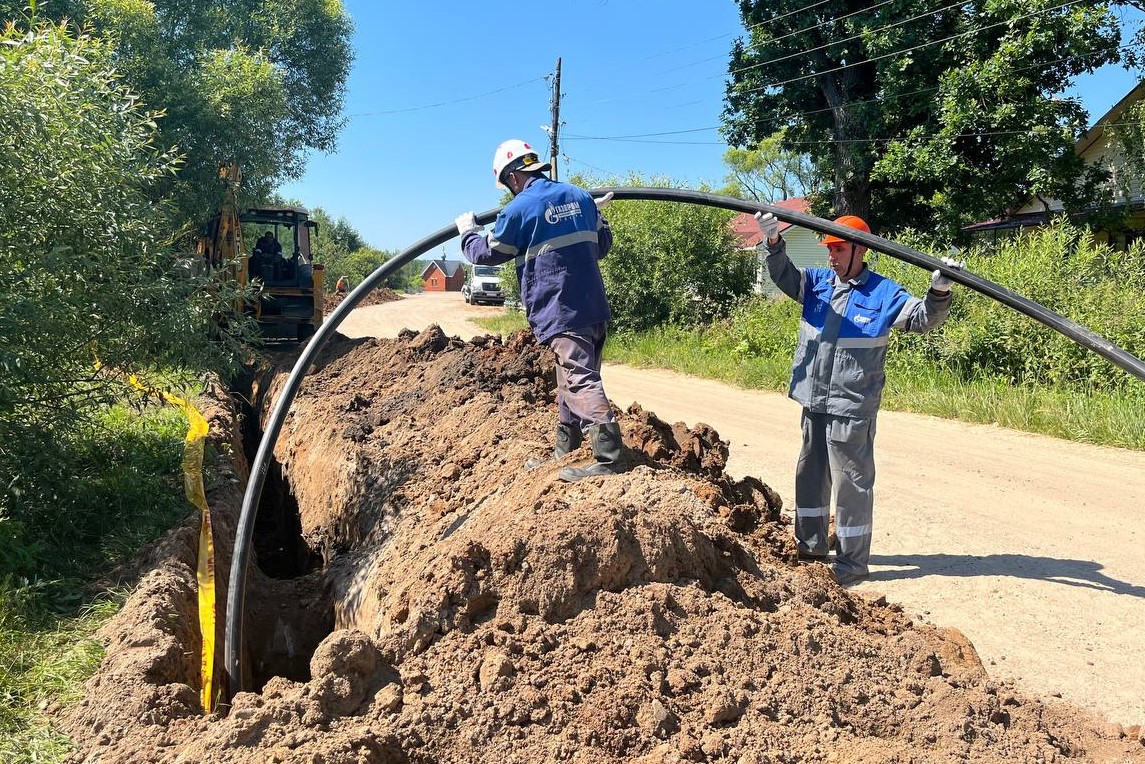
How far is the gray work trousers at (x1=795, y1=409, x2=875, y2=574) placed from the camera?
184 inches

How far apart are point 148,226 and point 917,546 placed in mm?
5982

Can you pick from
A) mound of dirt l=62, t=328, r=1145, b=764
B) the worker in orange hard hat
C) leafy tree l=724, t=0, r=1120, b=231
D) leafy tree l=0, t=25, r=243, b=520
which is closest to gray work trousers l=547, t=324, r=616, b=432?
mound of dirt l=62, t=328, r=1145, b=764

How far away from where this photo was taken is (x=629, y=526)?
11.5 ft

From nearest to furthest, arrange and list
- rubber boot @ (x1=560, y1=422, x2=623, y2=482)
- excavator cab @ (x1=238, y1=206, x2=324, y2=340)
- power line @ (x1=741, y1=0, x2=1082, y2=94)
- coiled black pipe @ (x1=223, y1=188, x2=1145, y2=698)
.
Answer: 1. coiled black pipe @ (x1=223, y1=188, x2=1145, y2=698)
2. rubber boot @ (x1=560, y1=422, x2=623, y2=482)
3. excavator cab @ (x1=238, y1=206, x2=324, y2=340)
4. power line @ (x1=741, y1=0, x2=1082, y2=94)

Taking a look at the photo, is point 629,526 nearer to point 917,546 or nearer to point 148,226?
point 917,546

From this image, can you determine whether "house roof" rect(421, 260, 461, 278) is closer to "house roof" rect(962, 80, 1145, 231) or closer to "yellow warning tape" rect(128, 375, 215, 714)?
"house roof" rect(962, 80, 1145, 231)

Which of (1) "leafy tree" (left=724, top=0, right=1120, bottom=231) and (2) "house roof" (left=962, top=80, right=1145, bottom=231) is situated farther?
(2) "house roof" (left=962, top=80, right=1145, bottom=231)

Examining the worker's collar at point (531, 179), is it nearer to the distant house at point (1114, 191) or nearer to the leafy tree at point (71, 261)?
the leafy tree at point (71, 261)

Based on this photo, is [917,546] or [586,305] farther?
[917,546]

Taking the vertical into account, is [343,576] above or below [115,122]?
below

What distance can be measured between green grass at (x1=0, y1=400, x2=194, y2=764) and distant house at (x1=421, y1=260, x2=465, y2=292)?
247 ft

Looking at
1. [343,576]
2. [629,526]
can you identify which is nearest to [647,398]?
[343,576]

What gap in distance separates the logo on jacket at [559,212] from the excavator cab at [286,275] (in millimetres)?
10649

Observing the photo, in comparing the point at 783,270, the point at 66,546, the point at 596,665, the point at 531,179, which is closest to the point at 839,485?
the point at 783,270
